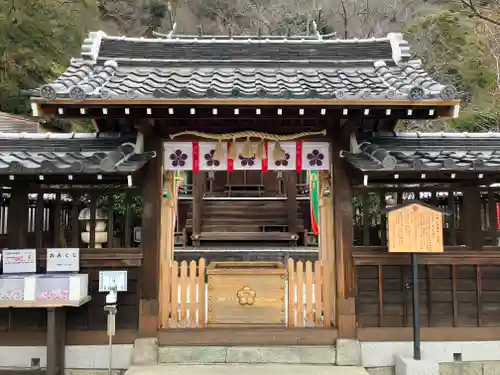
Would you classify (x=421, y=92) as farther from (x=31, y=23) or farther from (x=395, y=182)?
(x=31, y=23)

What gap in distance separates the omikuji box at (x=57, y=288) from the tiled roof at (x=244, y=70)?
2.31 m

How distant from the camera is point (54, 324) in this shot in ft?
18.8

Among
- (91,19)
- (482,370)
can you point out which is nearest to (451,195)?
(482,370)

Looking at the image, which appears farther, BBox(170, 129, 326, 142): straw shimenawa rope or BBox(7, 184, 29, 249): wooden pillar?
BBox(170, 129, 326, 142): straw shimenawa rope

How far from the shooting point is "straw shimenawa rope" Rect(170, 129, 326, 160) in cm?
649

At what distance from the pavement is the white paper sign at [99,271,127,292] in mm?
1095

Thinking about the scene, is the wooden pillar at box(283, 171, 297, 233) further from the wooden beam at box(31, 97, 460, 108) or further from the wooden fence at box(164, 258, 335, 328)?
the wooden beam at box(31, 97, 460, 108)

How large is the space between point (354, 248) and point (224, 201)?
484 inches

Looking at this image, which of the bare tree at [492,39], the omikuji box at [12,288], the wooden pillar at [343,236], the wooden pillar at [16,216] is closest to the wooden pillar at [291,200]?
the wooden pillar at [343,236]

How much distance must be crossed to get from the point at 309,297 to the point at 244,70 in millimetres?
3698

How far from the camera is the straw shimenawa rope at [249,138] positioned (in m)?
6.49

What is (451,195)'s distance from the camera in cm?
638

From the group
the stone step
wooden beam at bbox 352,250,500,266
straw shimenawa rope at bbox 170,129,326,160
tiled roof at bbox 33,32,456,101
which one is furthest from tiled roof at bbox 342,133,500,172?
the stone step

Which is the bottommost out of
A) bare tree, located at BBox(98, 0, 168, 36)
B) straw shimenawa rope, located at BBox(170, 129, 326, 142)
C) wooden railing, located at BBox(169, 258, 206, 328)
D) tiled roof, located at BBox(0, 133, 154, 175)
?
wooden railing, located at BBox(169, 258, 206, 328)
